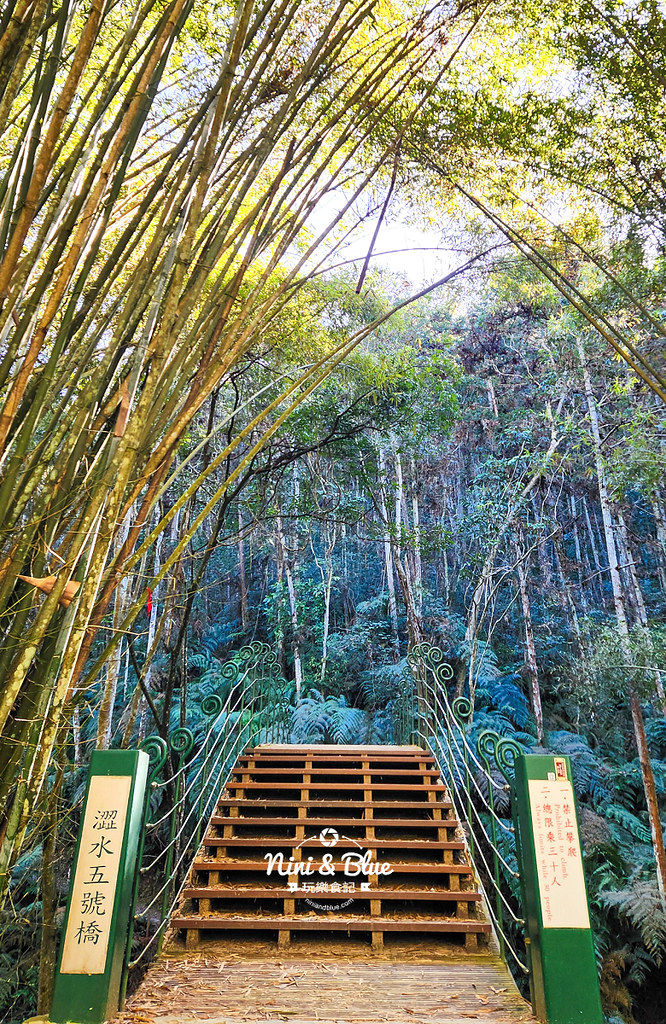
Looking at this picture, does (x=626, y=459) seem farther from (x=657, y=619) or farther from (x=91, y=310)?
(x=91, y=310)

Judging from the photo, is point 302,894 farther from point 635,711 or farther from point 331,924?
point 635,711

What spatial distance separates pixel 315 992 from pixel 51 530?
84.9 inches

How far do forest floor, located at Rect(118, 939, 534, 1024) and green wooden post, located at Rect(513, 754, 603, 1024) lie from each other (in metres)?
0.28

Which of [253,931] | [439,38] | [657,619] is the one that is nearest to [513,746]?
[253,931]

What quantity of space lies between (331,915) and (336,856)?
16.5 inches

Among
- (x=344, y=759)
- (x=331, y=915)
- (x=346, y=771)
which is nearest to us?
(x=331, y=915)

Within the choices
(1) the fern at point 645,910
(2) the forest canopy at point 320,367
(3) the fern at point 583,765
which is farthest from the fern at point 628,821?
(1) the fern at point 645,910

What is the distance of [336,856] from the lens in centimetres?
347

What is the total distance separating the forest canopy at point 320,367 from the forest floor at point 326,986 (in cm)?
91

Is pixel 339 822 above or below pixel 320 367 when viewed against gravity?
below

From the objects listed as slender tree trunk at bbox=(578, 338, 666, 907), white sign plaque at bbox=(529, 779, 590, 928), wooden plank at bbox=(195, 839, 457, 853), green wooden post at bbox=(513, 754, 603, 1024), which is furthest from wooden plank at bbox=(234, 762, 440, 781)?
slender tree trunk at bbox=(578, 338, 666, 907)

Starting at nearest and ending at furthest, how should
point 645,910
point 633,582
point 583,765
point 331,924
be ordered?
point 331,924 < point 645,910 < point 583,765 < point 633,582

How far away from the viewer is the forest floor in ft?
7.02

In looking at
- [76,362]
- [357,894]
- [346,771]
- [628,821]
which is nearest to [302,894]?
[357,894]
